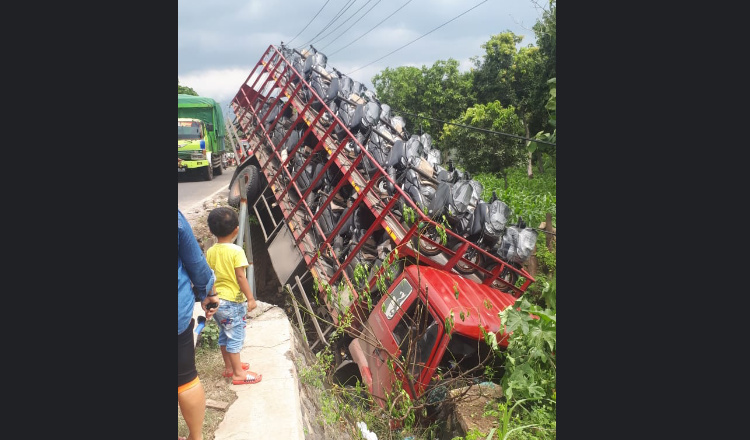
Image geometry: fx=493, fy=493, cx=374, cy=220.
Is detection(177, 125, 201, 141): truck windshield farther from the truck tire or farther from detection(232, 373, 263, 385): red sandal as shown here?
detection(232, 373, 263, 385): red sandal

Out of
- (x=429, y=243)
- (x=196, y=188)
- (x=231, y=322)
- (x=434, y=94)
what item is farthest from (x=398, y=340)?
(x=434, y=94)

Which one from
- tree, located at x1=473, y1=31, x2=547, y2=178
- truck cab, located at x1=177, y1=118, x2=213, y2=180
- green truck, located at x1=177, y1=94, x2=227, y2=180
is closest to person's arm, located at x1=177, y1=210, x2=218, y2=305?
green truck, located at x1=177, y1=94, x2=227, y2=180

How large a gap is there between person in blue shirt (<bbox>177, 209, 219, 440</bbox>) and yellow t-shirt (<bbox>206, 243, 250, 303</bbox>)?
2.56 ft

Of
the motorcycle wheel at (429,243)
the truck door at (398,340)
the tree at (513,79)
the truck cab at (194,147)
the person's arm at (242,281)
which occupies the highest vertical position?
the tree at (513,79)

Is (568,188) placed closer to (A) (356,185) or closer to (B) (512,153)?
(A) (356,185)

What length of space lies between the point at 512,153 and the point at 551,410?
13.0m

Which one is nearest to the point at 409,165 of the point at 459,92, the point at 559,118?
the point at 559,118

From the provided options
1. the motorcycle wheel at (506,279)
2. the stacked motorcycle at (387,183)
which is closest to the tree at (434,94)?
the stacked motorcycle at (387,183)

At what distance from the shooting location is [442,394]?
3600mm

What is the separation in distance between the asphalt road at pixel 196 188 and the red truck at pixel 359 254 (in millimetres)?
1588

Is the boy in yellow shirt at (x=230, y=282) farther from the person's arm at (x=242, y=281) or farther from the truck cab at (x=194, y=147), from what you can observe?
the truck cab at (x=194, y=147)

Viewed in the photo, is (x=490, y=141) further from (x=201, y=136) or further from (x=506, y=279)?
(x=506, y=279)

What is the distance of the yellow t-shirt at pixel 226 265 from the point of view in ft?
9.82

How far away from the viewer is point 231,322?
3.07 m
